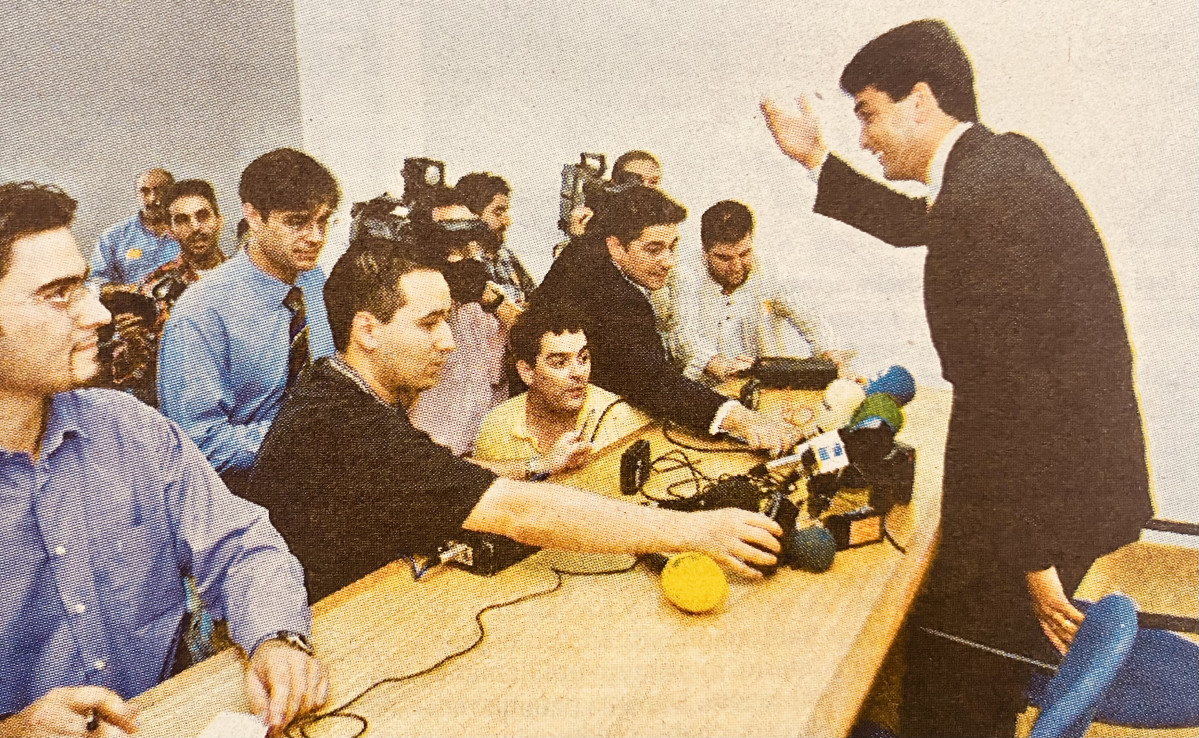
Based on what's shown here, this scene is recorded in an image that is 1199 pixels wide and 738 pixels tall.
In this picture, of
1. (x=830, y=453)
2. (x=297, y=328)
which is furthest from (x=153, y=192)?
(x=830, y=453)

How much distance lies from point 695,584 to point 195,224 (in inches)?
48.9

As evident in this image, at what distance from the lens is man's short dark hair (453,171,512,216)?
1.92m

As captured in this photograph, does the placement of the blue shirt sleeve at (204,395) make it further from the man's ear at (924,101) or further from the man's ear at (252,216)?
the man's ear at (924,101)

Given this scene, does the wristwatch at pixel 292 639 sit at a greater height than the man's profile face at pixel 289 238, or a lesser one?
lesser

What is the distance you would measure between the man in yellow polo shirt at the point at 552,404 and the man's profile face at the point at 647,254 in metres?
0.29

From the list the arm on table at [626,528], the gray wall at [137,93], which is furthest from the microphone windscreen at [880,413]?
the gray wall at [137,93]

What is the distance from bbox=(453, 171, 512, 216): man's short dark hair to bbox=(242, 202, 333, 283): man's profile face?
0.35 metres

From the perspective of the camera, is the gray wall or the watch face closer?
the watch face

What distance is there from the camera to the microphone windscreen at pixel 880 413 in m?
1.41

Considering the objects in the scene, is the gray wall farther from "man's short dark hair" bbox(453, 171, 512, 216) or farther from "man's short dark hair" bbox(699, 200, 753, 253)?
"man's short dark hair" bbox(699, 200, 753, 253)

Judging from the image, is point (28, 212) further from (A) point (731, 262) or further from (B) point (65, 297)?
(A) point (731, 262)

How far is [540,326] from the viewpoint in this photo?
1.85 m

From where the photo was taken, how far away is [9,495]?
105cm

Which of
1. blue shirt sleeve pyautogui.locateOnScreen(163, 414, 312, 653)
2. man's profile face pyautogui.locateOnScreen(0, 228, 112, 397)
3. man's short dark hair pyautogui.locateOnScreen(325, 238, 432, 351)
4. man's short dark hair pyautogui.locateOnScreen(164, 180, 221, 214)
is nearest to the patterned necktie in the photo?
man's short dark hair pyautogui.locateOnScreen(325, 238, 432, 351)
